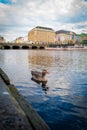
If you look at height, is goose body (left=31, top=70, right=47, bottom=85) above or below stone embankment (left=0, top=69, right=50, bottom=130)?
below

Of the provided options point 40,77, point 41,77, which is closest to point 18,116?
point 41,77

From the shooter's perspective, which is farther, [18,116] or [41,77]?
[41,77]

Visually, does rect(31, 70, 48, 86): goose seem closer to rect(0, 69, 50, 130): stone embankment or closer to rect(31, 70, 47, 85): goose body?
rect(31, 70, 47, 85): goose body

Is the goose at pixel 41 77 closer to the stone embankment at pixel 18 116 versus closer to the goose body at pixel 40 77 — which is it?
the goose body at pixel 40 77

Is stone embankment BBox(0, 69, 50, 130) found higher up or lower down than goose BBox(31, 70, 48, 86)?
higher up

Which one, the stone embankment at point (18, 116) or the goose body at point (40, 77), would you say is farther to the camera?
the goose body at point (40, 77)

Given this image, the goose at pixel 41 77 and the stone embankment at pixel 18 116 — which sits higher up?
the stone embankment at pixel 18 116

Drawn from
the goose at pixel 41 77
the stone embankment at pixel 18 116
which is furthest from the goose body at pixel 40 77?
the stone embankment at pixel 18 116

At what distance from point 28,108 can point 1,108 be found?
1.06 m

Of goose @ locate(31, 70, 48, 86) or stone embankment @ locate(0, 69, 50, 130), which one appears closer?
stone embankment @ locate(0, 69, 50, 130)

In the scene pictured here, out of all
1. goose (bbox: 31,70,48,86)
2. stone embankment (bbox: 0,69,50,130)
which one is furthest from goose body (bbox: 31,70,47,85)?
stone embankment (bbox: 0,69,50,130)

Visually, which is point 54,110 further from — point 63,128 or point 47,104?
point 63,128

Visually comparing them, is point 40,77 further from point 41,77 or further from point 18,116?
point 18,116

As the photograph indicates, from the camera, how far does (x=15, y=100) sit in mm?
9234
